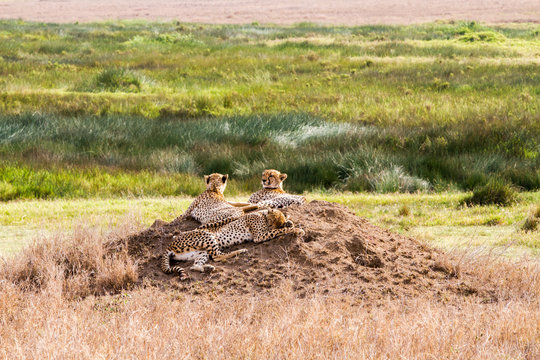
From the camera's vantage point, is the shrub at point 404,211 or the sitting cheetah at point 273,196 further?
the shrub at point 404,211

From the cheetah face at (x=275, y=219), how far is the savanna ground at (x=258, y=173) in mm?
1035

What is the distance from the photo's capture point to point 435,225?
10.2m

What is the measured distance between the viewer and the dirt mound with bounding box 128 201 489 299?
6660 mm

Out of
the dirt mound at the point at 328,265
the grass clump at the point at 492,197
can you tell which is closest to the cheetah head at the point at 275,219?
the dirt mound at the point at 328,265

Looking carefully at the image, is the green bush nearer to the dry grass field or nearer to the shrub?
the dry grass field

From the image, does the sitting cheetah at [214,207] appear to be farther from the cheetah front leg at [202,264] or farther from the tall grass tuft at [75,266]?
the tall grass tuft at [75,266]

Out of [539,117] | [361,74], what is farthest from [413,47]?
[539,117]

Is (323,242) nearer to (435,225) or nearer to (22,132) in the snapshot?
(435,225)

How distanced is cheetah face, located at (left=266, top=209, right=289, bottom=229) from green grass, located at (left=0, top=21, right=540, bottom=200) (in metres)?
6.05

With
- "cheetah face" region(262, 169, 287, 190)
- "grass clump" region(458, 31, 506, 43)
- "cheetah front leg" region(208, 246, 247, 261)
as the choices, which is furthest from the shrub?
"grass clump" region(458, 31, 506, 43)

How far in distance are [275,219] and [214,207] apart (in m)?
0.96

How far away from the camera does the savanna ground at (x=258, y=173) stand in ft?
17.4

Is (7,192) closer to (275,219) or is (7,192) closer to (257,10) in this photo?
(275,219)

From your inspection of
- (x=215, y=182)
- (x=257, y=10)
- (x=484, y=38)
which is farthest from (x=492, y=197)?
(x=257, y=10)
